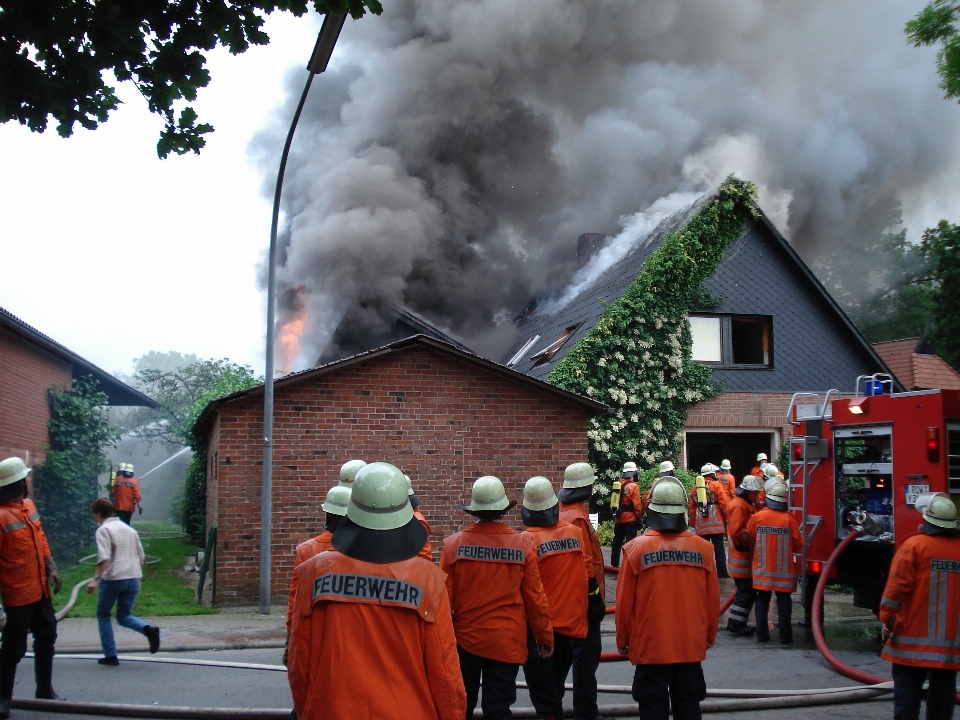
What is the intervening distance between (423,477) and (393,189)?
35.4ft

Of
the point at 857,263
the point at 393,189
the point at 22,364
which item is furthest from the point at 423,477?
the point at 857,263

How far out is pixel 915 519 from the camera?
23.4 ft

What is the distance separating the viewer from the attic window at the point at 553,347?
1791 cm

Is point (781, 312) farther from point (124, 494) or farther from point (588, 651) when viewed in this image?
point (588, 651)

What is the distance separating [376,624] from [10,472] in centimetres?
405

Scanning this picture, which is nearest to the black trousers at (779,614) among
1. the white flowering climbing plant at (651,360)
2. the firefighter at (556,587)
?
the firefighter at (556,587)

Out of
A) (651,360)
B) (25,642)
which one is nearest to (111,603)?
(25,642)

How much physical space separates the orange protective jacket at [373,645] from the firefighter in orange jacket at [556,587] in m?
2.39

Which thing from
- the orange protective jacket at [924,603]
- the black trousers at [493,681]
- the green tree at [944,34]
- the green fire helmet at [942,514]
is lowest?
the black trousers at [493,681]

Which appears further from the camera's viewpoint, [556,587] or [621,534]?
[621,534]

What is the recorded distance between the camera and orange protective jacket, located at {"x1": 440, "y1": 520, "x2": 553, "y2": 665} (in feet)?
14.7

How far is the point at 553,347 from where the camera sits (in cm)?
1827

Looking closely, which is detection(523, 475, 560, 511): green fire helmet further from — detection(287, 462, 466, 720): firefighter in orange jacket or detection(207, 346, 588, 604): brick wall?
detection(207, 346, 588, 604): brick wall

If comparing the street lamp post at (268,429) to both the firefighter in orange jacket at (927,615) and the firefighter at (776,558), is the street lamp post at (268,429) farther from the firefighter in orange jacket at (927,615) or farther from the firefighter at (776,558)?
the firefighter in orange jacket at (927,615)
